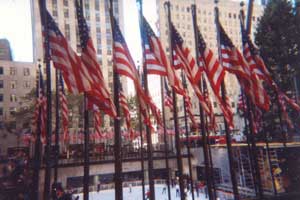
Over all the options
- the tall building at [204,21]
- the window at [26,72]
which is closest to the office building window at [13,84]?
the window at [26,72]

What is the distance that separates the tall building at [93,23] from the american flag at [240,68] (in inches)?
1937

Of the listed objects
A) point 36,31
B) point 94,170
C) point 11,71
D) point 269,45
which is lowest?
point 94,170

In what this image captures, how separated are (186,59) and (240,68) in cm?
230

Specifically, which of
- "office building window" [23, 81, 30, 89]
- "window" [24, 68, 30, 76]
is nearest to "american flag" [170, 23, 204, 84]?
"office building window" [23, 81, 30, 89]

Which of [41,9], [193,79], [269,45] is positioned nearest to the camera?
[41,9]

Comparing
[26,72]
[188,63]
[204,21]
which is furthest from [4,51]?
[188,63]

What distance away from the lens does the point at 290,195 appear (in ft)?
38.4

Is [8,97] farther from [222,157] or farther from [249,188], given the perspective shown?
[249,188]

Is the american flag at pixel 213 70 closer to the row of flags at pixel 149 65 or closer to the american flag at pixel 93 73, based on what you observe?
the row of flags at pixel 149 65

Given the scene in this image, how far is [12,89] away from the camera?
59438mm

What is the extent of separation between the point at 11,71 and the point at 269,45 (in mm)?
51056

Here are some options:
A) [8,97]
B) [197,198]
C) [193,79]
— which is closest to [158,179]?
[197,198]

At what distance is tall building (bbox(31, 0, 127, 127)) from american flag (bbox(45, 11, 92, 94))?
50.8 m

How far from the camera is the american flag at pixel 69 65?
9.09 meters
